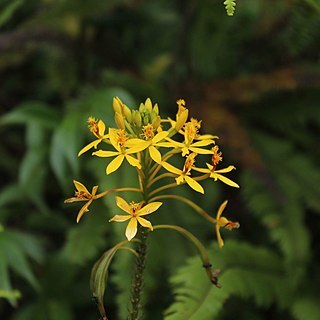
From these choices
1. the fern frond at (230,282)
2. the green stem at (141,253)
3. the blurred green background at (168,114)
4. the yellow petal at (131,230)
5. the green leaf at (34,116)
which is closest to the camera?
the yellow petal at (131,230)

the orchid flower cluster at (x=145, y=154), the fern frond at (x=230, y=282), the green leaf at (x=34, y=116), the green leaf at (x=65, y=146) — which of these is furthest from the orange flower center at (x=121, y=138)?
the green leaf at (x=34, y=116)

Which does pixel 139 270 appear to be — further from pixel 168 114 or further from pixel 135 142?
pixel 168 114

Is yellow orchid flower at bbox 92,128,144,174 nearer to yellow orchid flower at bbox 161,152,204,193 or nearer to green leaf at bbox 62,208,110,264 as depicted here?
yellow orchid flower at bbox 161,152,204,193

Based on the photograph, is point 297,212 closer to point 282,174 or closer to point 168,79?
point 282,174

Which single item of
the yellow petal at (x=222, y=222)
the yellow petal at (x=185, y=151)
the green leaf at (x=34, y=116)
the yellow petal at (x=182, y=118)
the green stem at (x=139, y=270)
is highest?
the yellow petal at (x=182, y=118)

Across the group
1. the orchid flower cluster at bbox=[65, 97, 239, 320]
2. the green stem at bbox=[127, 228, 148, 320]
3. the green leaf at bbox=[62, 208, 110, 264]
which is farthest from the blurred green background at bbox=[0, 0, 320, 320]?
the orchid flower cluster at bbox=[65, 97, 239, 320]

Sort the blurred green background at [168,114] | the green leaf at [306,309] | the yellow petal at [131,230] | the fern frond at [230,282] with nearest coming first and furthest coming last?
the yellow petal at [131,230] < the fern frond at [230,282] < the green leaf at [306,309] < the blurred green background at [168,114]

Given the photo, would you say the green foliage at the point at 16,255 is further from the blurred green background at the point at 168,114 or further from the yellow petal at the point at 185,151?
the yellow petal at the point at 185,151

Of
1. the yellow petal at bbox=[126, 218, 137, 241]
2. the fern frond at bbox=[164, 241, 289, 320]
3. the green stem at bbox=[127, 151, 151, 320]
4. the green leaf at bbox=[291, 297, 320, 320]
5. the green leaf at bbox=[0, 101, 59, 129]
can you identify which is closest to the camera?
the yellow petal at bbox=[126, 218, 137, 241]
